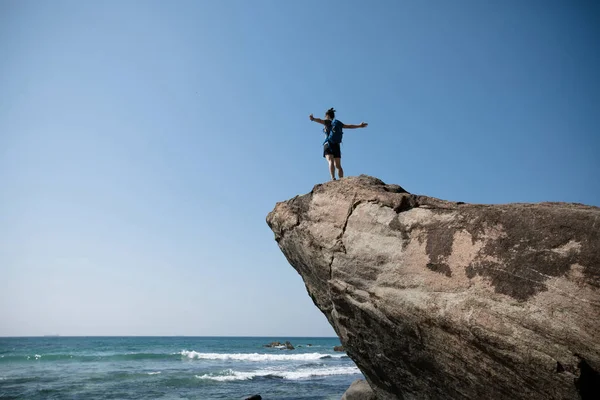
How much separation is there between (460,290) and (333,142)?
5.34m

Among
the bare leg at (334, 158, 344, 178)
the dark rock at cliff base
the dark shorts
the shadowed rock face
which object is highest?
the dark shorts

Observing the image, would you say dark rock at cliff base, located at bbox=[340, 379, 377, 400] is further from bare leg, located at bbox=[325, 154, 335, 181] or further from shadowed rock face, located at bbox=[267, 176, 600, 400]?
bare leg, located at bbox=[325, 154, 335, 181]

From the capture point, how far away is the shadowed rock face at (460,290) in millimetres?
4430

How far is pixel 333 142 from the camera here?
9555mm

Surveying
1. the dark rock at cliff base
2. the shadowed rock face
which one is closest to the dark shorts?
the shadowed rock face

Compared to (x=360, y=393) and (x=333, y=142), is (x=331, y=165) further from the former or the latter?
(x=360, y=393)

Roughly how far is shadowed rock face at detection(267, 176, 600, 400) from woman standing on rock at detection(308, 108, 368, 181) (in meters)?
1.76

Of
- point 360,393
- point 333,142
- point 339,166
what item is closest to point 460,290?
point 339,166

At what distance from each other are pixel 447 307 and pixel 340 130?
5600mm

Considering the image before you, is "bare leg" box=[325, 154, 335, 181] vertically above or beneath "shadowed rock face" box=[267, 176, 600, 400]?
above

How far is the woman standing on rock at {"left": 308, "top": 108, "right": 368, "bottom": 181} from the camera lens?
374 inches

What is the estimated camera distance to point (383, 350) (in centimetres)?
675

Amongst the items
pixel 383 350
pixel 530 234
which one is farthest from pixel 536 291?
pixel 383 350

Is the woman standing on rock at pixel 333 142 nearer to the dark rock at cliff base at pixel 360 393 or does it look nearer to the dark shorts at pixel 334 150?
the dark shorts at pixel 334 150
